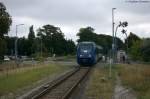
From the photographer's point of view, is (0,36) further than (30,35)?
No

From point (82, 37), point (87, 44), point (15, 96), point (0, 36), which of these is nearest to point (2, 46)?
point (0, 36)

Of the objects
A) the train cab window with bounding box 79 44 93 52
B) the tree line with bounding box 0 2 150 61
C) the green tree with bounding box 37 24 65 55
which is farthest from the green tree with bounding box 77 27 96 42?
the train cab window with bounding box 79 44 93 52

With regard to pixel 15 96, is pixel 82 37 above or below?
above

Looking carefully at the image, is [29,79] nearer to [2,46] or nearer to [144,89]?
[144,89]

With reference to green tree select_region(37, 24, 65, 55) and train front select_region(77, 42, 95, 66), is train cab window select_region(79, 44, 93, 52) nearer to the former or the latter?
train front select_region(77, 42, 95, 66)

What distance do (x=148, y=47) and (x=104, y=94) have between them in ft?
106

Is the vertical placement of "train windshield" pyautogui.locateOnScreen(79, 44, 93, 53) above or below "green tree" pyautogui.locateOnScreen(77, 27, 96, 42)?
below

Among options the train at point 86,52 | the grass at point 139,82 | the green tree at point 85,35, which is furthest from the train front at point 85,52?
the green tree at point 85,35

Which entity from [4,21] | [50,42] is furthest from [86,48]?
[50,42]

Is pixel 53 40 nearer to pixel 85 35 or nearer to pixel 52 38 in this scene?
pixel 52 38

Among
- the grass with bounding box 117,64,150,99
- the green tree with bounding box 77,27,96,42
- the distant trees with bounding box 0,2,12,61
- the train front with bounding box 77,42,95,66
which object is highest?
the green tree with bounding box 77,27,96,42

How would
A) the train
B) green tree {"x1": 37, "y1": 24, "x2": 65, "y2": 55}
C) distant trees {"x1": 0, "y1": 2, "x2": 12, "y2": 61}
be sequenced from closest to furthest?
distant trees {"x1": 0, "y1": 2, "x2": 12, "y2": 61}, the train, green tree {"x1": 37, "y1": 24, "x2": 65, "y2": 55}

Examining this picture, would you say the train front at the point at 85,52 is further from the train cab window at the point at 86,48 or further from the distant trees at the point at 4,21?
the distant trees at the point at 4,21

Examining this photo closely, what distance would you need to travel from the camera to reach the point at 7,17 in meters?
48.1
